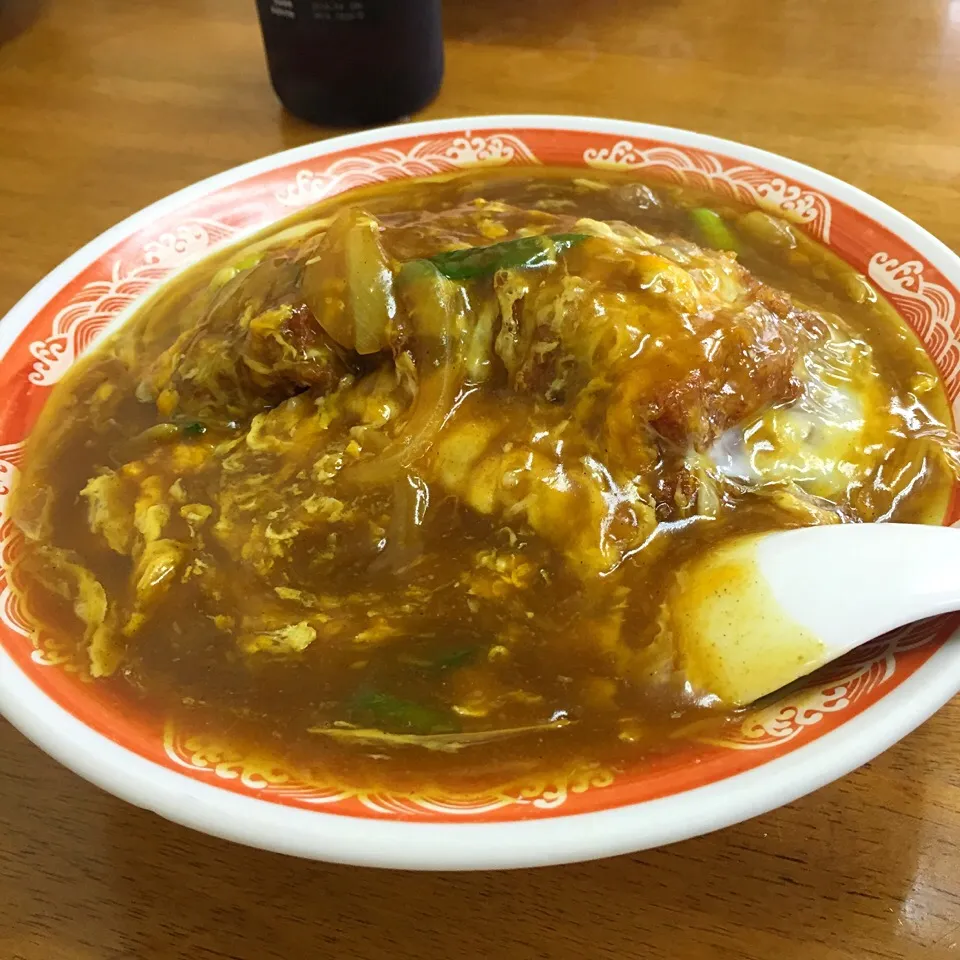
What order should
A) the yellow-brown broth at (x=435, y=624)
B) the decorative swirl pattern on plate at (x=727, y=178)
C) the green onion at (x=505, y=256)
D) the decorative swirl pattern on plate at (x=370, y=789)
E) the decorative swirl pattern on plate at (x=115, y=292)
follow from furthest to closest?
the decorative swirl pattern on plate at (x=727, y=178) < the decorative swirl pattern on plate at (x=115, y=292) < the green onion at (x=505, y=256) < the yellow-brown broth at (x=435, y=624) < the decorative swirl pattern on plate at (x=370, y=789)

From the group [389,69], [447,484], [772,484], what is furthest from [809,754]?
[389,69]

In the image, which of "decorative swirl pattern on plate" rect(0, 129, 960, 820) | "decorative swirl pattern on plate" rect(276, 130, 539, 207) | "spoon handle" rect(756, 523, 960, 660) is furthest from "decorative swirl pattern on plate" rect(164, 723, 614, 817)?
"decorative swirl pattern on plate" rect(276, 130, 539, 207)

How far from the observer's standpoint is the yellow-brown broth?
98cm

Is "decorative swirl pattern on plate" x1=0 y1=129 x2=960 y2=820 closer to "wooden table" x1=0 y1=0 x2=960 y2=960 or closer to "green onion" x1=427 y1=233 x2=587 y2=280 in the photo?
"wooden table" x1=0 y1=0 x2=960 y2=960

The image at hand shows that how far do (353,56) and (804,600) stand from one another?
1.68 metres

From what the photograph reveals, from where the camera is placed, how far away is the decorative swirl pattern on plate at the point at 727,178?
1601mm

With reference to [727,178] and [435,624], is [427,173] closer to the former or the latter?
[727,178]

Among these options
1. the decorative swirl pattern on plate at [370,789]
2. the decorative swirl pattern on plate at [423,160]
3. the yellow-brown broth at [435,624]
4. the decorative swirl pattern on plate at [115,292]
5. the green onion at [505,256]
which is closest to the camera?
the decorative swirl pattern on plate at [370,789]

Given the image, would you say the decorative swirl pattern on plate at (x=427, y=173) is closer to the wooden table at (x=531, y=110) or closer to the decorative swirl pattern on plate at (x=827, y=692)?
the decorative swirl pattern on plate at (x=827, y=692)

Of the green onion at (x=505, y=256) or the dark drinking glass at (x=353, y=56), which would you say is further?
the dark drinking glass at (x=353, y=56)

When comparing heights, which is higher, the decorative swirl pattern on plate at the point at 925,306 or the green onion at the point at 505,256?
the green onion at the point at 505,256

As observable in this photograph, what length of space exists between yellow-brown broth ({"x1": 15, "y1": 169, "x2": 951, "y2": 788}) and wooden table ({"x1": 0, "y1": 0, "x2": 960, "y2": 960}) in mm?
147

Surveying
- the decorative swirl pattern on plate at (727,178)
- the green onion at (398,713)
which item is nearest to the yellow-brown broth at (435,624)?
the green onion at (398,713)

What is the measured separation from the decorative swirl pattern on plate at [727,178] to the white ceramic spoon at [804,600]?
0.78m
